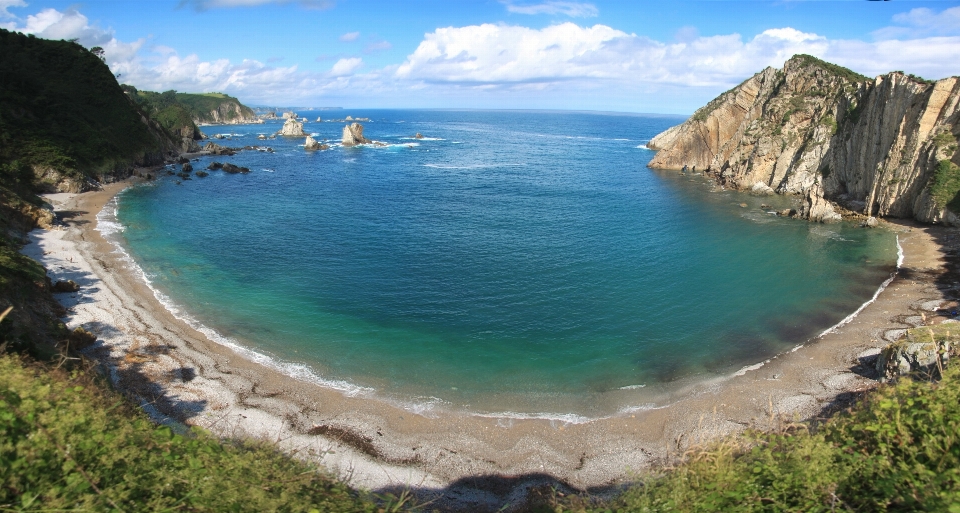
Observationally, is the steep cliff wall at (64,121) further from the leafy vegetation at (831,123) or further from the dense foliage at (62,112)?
the leafy vegetation at (831,123)

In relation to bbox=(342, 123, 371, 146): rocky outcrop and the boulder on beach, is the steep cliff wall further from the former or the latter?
the boulder on beach

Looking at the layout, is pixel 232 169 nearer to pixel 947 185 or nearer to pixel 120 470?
pixel 120 470

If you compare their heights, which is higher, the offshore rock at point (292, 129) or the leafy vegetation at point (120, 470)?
the offshore rock at point (292, 129)

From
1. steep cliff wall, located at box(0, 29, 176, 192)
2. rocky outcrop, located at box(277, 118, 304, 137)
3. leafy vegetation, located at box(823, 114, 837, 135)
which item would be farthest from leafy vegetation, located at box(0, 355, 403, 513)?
rocky outcrop, located at box(277, 118, 304, 137)

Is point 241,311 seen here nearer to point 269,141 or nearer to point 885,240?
point 885,240

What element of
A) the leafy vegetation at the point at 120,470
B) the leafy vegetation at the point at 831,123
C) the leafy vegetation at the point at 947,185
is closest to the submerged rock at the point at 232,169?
the leafy vegetation at the point at 120,470
